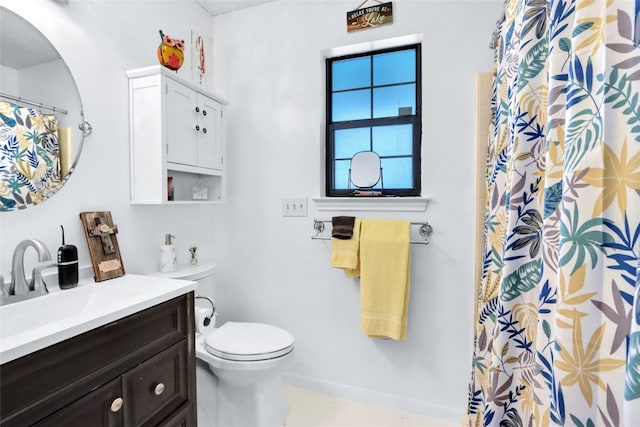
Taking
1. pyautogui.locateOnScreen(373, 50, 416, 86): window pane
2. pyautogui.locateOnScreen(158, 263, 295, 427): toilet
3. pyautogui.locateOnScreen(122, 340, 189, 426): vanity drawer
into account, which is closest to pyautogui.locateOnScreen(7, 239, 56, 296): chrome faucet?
pyautogui.locateOnScreen(122, 340, 189, 426): vanity drawer

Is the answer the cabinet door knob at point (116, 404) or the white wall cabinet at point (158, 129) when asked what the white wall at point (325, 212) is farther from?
the cabinet door knob at point (116, 404)

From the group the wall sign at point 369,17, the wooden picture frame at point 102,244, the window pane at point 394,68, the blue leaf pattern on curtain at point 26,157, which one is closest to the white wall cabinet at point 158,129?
the wooden picture frame at point 102,244

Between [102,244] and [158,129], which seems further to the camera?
[158,129]

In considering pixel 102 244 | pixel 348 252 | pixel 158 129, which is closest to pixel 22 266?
pixel 102 244

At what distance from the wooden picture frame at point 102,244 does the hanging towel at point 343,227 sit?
110 centimetres

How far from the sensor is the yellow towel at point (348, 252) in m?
1.82

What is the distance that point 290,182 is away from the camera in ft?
6.73

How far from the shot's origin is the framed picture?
2.06 m

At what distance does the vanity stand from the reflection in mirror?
3.76 feet

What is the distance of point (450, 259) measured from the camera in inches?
68.2

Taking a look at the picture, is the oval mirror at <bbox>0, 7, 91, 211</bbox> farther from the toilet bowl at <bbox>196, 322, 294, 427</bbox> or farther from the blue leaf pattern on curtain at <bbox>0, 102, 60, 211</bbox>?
the toilet bowl at <bbox>196, 322, 294, 427</bbox>

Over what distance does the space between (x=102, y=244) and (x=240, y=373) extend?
2.87 ft

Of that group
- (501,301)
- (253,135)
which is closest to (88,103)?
(253,135)

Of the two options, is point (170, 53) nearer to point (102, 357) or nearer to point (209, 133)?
point (209, 133)
